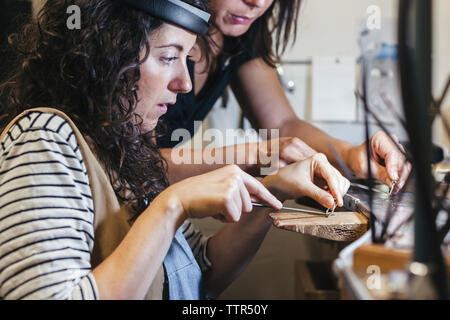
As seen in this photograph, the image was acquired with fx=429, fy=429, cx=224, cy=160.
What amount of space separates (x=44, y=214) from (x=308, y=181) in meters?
0.47

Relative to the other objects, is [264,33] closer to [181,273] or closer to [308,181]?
[308,181]

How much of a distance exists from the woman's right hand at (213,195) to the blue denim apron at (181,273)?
13 centimetres

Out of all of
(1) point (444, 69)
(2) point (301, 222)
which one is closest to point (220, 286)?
(2) point (301, 222)

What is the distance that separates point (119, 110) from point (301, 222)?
1.07ft

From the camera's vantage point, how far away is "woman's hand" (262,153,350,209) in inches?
30.1

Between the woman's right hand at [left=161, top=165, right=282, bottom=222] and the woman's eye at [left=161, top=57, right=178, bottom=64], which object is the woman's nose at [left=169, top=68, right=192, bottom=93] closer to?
the woman's eye at [left=161, top=57, right=178, bottom=64]

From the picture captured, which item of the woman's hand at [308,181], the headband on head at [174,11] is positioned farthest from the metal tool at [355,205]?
the headband on head at [174,11]

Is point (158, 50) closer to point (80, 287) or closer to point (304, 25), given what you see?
point (80, 287)

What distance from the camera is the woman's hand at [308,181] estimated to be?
2.51ft

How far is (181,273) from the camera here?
26.6 inches

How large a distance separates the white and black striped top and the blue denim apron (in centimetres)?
14

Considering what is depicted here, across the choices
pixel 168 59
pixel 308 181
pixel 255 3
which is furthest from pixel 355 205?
pixel 255 3

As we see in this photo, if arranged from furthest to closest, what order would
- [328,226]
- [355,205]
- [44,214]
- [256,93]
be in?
[256,93]
[355,205]
[328,226]
[44,214]

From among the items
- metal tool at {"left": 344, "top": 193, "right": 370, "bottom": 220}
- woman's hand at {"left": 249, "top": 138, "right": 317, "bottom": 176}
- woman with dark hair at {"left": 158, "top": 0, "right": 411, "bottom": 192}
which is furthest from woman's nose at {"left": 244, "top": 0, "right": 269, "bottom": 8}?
metal tool at {"left": 344, "top": 193, "right": 370, "bottom": 220}
